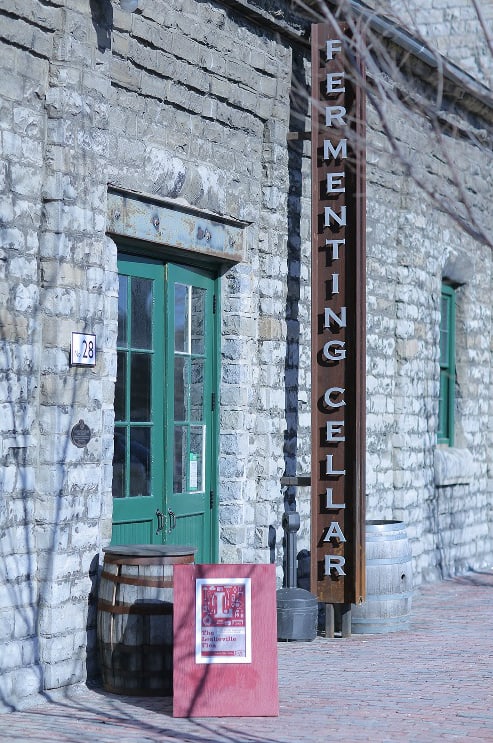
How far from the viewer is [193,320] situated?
28.4 ft

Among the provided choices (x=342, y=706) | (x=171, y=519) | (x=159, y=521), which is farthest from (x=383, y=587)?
(x=342, y=706)

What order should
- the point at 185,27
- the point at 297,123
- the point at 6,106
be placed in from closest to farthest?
the point at 6,106, the point at 185,27, the point at 297,123

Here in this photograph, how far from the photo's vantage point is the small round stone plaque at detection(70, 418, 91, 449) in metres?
6.92

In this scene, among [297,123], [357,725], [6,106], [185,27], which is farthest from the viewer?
[297,123]

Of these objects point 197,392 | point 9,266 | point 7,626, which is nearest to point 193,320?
point 197,392

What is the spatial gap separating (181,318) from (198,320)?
243mm

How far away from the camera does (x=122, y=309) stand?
779 cm

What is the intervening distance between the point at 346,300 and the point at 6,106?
315 centimetres

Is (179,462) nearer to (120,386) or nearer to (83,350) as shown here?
(120,386)

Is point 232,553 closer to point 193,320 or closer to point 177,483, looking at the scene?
point 177,483

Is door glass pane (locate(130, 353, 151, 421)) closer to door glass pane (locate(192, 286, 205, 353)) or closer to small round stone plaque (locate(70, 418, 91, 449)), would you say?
door glass pane (locate(192, 286, 205, 353))

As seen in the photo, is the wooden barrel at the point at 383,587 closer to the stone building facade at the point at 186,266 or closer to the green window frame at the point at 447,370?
the stone building facade at the point at 186,266

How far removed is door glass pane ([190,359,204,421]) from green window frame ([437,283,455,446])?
481 cm

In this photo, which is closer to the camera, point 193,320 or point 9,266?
point 9,266
